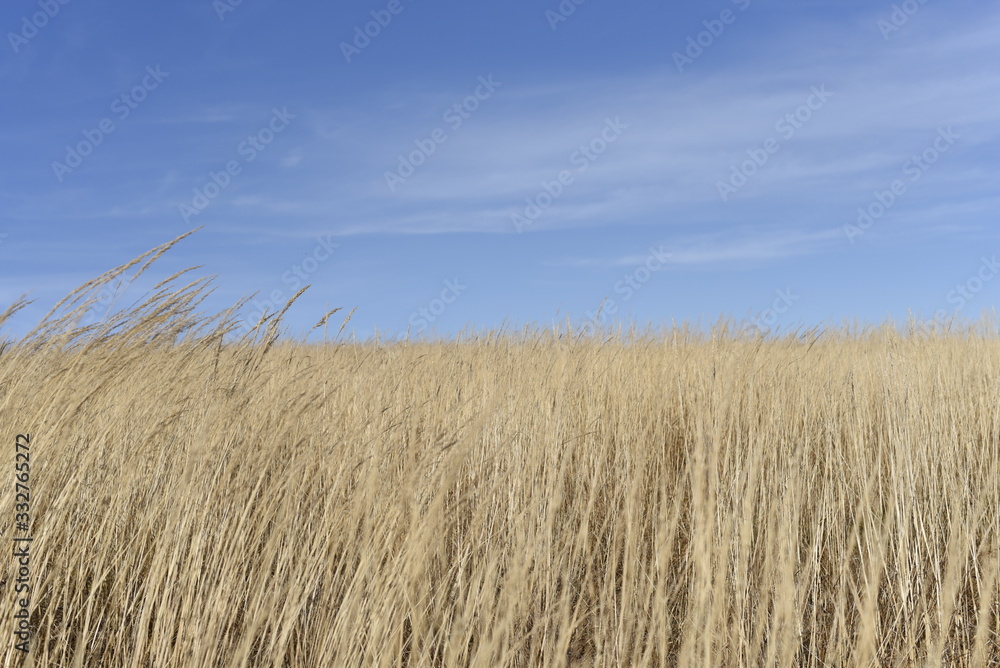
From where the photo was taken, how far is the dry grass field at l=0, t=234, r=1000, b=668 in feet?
5.77

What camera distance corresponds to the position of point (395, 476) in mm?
2521

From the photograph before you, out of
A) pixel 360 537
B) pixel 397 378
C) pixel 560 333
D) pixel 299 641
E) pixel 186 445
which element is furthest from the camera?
pixel 560 333

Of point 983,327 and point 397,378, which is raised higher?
point 983,327

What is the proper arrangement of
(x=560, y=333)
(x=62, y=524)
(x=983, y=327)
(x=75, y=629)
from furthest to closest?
1. (x=983, y=327)
2. (x=560, y=333)
3. (x=62, y=524)
4. (x=75, y=629)

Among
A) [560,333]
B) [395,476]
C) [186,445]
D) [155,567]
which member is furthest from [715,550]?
[560,333]

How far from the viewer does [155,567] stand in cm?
183

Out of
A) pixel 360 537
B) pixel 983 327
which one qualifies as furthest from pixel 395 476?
pixel 983 327

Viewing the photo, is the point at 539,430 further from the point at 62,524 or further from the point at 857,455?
the point at 62,524

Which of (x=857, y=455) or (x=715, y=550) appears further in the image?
(x=857, y=455)

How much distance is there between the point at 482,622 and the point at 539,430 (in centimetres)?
117

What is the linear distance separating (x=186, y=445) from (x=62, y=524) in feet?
1.53

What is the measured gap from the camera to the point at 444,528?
7.77 feet

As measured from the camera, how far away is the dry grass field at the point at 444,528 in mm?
1759

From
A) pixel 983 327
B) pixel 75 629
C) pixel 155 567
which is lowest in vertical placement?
pixel 75 629
